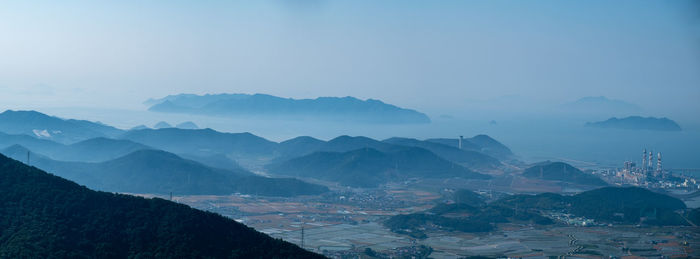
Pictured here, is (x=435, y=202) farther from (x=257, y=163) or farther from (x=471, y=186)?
(x=257, y=163)

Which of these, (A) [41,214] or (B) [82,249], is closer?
(B) [82,249]

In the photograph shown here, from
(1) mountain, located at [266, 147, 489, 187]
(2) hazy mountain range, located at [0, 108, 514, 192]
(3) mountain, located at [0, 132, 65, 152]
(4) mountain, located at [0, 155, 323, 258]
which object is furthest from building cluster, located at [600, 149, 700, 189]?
(3) mountain, located at [0, 132, 65, 152]

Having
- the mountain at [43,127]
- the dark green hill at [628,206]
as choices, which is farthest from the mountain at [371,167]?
the mountain at [43,127]

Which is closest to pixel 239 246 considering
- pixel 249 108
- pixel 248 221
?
pixel 248 221

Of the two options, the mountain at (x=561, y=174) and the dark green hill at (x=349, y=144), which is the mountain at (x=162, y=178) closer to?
the mountain at (x=561, y=174)

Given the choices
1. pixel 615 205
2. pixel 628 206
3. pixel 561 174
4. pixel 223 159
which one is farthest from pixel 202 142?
pixel 628 206
